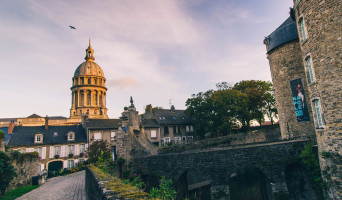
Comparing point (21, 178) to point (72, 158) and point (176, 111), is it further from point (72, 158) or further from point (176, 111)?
point (176, 111)

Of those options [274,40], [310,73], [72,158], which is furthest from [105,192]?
[72,158]

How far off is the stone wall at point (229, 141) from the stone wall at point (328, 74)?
7.50 m

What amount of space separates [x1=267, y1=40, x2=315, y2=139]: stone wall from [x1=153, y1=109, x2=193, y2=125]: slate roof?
2192 cm

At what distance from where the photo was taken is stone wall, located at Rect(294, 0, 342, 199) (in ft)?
30.0

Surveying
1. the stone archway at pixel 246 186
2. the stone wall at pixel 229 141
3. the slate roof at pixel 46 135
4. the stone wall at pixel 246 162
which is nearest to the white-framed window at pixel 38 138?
the slate roof at pixel 46 135

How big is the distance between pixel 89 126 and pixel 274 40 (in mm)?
28647

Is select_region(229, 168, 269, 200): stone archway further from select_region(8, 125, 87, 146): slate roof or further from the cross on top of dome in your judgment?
the cross on top of dome

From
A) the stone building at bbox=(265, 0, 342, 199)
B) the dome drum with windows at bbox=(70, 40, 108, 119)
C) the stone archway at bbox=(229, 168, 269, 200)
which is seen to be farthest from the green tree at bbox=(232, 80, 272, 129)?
the dome drum with windows at bbox=(70, 40, 108, 119)

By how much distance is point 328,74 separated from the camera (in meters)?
9.54

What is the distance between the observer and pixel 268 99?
3675 centimetres

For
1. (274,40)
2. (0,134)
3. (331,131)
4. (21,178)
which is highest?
(274,40)

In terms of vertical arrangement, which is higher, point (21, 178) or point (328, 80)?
point (328, 80)

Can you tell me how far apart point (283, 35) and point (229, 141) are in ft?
44.5

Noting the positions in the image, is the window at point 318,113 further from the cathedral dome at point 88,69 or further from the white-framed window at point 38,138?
the cathedral dome at point 88,69
